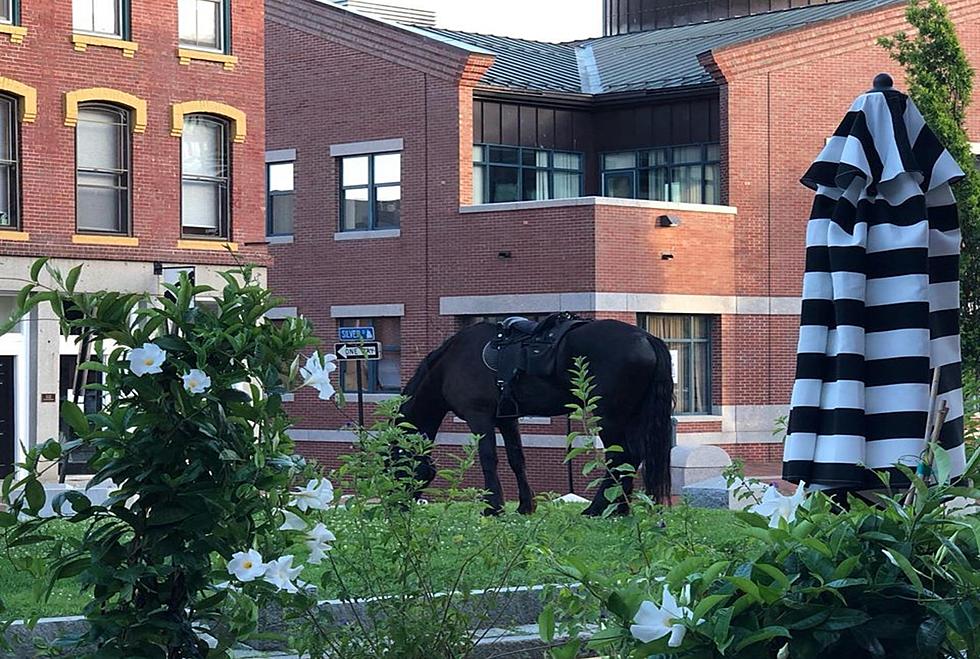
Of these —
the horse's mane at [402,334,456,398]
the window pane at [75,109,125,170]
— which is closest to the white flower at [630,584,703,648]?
the horse's mane at [402,334,456,398]

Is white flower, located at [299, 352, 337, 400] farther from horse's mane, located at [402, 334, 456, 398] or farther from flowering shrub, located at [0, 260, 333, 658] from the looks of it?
horse's mane, located at [402, 334, 456, 398]

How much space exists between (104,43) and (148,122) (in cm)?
164

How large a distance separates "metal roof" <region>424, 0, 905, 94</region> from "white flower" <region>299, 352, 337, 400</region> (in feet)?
102

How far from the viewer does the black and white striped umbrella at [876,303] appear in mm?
8109

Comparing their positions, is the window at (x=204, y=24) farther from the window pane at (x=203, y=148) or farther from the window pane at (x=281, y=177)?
the window pane at (x=281, y=177)

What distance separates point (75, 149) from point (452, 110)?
9.06m

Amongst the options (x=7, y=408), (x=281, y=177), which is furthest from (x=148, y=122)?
(x=281, y=177)

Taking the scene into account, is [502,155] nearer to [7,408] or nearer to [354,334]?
[354,334]

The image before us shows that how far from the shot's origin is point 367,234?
121ft

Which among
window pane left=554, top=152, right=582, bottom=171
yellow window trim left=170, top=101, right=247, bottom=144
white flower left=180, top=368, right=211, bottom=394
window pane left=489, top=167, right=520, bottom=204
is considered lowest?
white flower left=180, top=368, right=211, bottom=394

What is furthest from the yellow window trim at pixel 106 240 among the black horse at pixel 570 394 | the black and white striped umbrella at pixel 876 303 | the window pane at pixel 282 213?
the black and white striped umbrella at pixel 876 303

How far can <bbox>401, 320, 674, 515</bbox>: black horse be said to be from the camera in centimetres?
1603

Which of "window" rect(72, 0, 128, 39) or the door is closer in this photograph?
the door

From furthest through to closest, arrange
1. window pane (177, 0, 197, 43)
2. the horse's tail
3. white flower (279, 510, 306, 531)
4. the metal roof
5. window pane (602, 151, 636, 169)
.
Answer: window pane (602, 151, 636, 169) → the metal roof → window pane (177, 0, 197, 43) → the horse's tail → white flower (279, 510, 306, 531)
